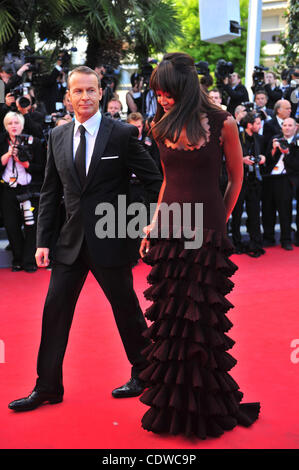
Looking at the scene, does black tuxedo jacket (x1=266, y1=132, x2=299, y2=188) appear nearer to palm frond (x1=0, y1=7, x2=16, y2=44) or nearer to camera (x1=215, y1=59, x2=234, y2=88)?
camera (x1=215, y1=59, x2=234, y2=88)

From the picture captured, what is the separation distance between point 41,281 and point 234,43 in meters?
27.1

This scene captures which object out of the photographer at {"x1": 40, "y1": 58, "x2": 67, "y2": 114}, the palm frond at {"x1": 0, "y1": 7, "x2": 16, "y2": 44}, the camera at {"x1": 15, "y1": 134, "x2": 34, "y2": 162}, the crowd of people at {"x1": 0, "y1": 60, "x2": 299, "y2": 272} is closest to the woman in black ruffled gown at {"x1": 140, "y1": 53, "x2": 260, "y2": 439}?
the crowd of people at {"x1": 0, "y1": 60, "x2": 299, "y2": 272}

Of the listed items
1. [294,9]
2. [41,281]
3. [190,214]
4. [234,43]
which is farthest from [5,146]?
[234,43]

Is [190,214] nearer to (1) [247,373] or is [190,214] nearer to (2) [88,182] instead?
(2) [88,182]

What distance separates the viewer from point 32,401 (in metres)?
3.23

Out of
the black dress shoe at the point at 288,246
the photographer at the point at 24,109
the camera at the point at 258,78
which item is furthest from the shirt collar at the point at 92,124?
the camera at the point at 258,78

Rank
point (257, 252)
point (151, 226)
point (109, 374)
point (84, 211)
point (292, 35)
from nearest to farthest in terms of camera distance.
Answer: point (151, 226) < point (84, 211) < point (109, 374) < point (257, 252) < point (292, 35)

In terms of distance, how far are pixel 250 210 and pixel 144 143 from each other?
1614 millimetres

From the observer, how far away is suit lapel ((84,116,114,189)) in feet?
10.1

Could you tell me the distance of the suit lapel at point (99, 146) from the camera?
10.1 feet

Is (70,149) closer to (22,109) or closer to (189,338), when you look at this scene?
(189,338)

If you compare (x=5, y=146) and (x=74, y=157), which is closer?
(x=74, y=157)

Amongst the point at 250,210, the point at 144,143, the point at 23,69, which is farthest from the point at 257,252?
the point at 23,69

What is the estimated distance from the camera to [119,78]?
38.6 ft
